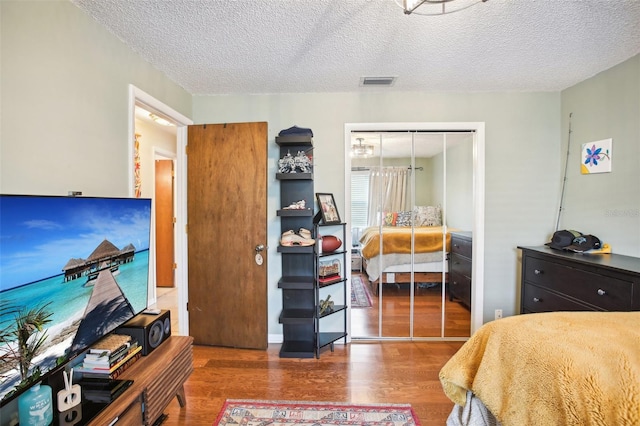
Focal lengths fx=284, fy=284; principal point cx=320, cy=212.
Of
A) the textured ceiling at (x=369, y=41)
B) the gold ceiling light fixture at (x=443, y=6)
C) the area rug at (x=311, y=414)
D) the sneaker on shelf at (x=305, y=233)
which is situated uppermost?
the textured ceiling at (x=369, y=41)

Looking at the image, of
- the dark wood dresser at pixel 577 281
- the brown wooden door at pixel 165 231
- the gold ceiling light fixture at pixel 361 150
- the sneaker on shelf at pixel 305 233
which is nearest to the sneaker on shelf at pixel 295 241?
the sneaker on shelf at pixel 305 233

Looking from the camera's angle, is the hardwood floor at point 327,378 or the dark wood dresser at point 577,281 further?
the hardwood floor at point 327,378

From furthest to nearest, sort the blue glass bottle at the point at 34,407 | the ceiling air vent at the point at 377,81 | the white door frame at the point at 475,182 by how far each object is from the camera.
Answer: the white door frame at the point at 475,182
the ceiling air vent at the point at 377,81
the blue glass bottle at the point at 34,407

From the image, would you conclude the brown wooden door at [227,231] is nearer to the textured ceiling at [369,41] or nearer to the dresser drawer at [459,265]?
the textured ceiling at [369,41]

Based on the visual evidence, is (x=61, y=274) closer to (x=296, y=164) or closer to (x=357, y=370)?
(x=296, y=164)

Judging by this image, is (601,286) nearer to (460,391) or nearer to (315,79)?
(460,391)

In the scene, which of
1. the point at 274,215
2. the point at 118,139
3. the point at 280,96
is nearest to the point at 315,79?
the point at 280,96

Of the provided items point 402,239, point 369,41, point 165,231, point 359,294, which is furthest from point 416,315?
point 165,231

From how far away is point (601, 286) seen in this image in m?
1.88

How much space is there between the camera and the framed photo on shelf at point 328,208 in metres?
2.61

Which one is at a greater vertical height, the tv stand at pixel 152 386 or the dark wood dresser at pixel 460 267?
the dark wood dresser at pixel 460 267

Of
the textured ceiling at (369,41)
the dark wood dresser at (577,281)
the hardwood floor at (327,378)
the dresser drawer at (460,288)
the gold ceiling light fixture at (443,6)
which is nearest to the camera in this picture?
the gold ceiling light fixture at (443,6)

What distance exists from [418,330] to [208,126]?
9.56ft

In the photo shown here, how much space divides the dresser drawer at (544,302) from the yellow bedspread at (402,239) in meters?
0.76
